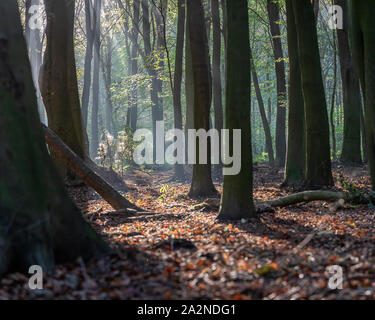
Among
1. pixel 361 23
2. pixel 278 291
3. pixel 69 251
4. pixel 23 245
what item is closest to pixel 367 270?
pixel 278 291

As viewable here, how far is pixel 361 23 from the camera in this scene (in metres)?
8.30

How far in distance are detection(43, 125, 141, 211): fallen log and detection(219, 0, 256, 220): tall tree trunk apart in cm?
256

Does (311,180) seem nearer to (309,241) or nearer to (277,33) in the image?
(309,241)

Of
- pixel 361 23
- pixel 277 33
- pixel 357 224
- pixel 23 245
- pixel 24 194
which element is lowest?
pixel 357 224

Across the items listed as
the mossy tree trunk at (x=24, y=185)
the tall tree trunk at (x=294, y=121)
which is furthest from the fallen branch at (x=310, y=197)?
the mossy tree trunk at (x=24, y=185)

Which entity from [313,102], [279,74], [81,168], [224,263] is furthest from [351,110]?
[224,263]

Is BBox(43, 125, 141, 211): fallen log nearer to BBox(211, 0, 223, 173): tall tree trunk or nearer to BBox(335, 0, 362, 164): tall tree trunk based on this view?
BBox(211, 0, 223, 173): tall tree trunk

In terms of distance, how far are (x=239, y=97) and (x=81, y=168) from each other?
356cm

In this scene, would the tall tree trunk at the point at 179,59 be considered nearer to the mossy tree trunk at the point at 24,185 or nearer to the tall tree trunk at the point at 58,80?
the tall tree trunk at the point at 58,80

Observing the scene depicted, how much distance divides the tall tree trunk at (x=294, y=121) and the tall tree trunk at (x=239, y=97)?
463cm

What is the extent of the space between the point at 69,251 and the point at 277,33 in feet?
53.3

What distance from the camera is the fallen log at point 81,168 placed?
8.48 metres

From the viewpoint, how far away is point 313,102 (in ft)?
34.4
